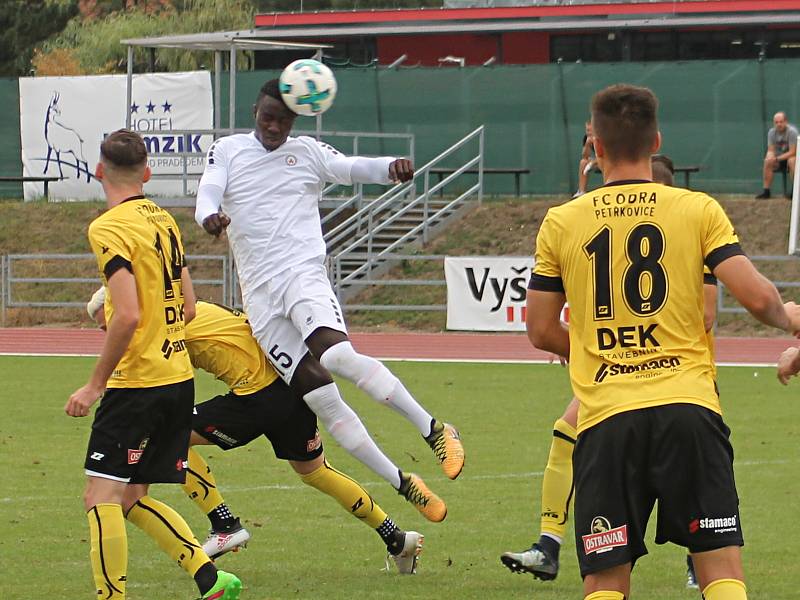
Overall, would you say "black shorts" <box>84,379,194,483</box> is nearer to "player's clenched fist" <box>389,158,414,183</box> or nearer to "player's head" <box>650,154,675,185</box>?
"player's clenched fist" <box>389,158,414,183</box>

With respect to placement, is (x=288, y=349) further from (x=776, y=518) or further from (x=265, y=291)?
(x=776, y=518)

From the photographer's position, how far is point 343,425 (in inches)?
298

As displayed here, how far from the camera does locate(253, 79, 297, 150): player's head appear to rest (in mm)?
7879

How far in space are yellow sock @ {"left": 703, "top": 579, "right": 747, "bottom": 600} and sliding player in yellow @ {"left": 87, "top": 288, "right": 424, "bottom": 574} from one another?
2.96 meters

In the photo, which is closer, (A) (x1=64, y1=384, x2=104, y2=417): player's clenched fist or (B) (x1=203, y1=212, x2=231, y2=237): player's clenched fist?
(A) (x1=64, y1=384, x2=104, y2=417): player's clenched fist

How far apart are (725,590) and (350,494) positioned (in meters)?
3.16

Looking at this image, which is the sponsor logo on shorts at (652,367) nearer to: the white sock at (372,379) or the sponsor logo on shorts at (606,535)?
the sponsor logo on shorts at (606,535)

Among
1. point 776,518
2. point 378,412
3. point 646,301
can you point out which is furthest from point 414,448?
point 646,301

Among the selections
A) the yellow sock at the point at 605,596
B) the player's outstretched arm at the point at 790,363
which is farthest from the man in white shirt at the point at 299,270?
the yellow sock at the point at 605,596

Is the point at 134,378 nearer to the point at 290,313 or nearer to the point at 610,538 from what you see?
the point at 290,313

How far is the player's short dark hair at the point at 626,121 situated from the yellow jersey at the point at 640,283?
0.36 feet

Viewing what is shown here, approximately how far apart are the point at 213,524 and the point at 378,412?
22.9 ft

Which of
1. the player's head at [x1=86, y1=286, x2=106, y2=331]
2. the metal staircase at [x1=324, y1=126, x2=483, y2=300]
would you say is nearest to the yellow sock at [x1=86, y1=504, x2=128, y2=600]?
the player's head at [x1=86, y1=286, x2=106, y2=331]

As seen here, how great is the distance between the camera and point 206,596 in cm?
630
